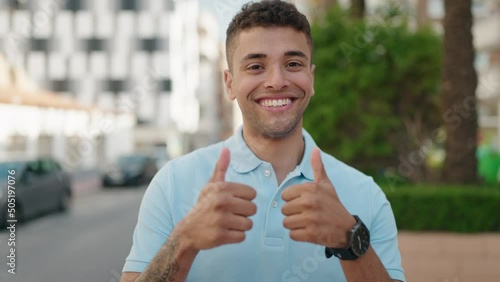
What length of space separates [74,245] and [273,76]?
452 inches

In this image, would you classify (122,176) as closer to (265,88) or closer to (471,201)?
(471,201)

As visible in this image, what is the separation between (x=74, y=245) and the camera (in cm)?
1318

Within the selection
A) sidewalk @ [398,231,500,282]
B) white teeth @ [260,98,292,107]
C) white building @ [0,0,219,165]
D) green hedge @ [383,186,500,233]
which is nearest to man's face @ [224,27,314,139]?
white teeth @ [260,98,292,107]

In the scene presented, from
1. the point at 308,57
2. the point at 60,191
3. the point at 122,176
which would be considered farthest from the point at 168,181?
the point at 122,176

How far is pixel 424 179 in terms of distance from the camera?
34.5 feet

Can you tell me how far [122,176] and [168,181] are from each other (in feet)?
92.6

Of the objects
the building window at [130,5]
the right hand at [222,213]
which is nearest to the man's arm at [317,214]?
the right hand at [222,213]

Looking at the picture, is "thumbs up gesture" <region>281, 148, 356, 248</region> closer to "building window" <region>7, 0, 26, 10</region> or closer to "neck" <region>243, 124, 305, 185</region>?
"neck" <region>243, 124, 305, 185</region>

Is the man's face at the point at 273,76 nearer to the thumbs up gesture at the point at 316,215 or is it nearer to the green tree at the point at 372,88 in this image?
the thumbs up gesture at the point at 316,215

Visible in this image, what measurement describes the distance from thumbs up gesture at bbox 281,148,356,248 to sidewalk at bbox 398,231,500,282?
5.89m

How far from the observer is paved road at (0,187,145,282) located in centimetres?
1020

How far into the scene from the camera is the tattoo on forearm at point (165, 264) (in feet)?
6.92

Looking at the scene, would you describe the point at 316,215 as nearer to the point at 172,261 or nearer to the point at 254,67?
the point at 172,261

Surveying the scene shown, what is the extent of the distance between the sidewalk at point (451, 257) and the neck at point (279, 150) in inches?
214
